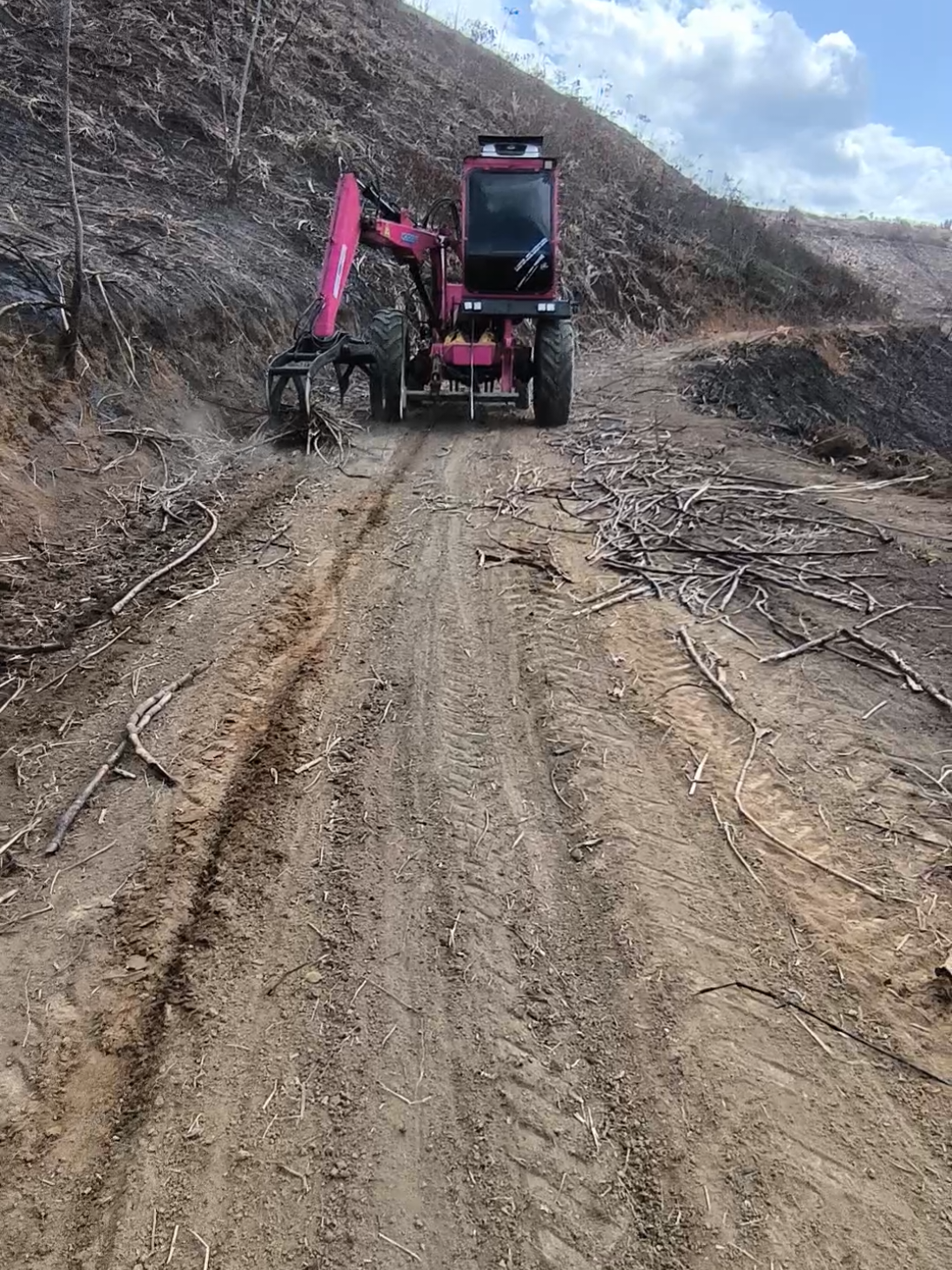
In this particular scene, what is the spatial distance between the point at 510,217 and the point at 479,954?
9.23m

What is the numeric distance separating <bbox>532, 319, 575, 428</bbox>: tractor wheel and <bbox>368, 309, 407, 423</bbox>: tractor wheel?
1.61 meters

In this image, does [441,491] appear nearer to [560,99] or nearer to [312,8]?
[312,8]

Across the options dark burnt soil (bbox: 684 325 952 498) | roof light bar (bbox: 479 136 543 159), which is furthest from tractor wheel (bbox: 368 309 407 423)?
dark burnt soil (bbox: 684 325 952 498)

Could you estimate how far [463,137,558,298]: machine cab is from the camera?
9734mm

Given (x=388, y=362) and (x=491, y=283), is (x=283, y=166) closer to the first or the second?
(x=491, y=283)

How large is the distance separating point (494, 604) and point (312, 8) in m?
19.2

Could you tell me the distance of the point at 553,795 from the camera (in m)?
3.51

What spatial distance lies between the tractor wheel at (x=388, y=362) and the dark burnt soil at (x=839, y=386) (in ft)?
14.6

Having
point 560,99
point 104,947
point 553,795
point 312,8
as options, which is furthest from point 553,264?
point 560,99

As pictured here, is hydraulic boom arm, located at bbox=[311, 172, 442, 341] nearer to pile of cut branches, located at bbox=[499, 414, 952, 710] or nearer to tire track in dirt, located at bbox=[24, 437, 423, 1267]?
pile of cut branches, located at bbox=[499, 414, 952, 710]

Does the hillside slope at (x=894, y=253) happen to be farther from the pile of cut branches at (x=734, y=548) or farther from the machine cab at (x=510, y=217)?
the pile of cut branches at (x=734, y=548)

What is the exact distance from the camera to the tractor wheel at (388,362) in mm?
9578

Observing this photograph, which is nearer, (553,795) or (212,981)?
(212,981)

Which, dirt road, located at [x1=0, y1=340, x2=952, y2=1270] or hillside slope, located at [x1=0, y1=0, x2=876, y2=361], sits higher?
hillside slope, located at [x1=0, y1=0, x2=876, y2=361]
